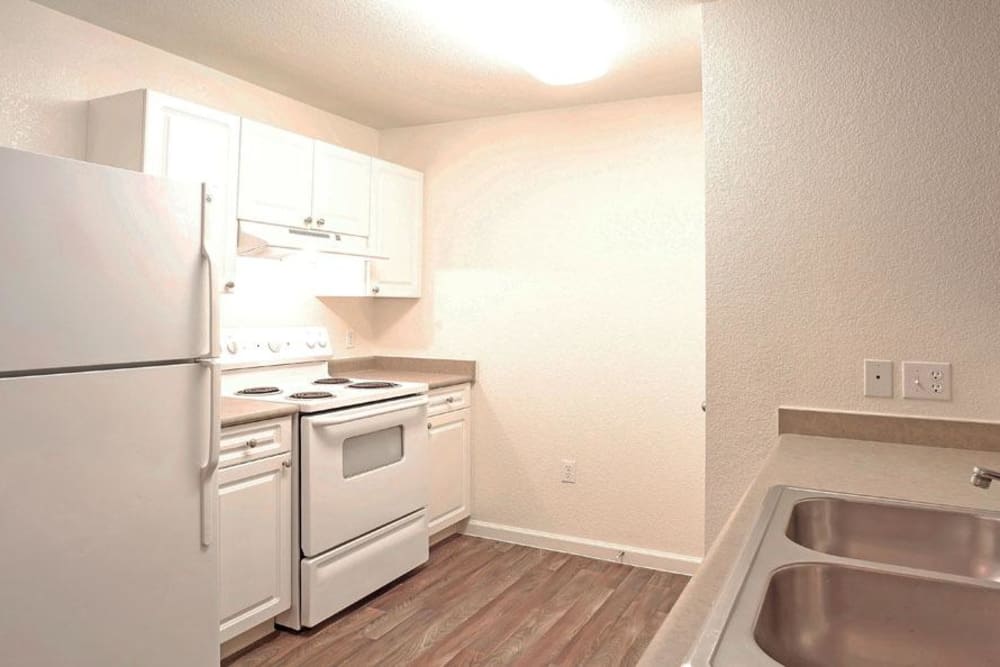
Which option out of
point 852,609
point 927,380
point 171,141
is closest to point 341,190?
point 171,141

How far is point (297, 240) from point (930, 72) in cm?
238

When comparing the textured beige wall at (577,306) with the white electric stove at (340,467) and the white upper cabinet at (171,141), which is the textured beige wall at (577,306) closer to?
the white electric stove at (340,467)

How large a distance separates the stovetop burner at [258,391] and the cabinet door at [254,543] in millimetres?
497

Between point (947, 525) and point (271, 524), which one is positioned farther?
point (271, 524)

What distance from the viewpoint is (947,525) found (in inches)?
49.4

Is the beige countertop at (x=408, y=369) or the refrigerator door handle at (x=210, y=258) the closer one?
the refrigerator door handle at (x=210, y=258)

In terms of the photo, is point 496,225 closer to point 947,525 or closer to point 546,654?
point 546,654

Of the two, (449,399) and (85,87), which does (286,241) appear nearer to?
(85,87)

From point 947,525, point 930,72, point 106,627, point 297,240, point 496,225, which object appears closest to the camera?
point 947,525

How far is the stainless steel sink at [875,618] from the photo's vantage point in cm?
92

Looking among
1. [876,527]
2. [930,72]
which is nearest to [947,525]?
[876,527]

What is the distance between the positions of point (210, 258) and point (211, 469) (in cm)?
62

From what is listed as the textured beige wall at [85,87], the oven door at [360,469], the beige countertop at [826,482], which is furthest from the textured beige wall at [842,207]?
the textured beige wall at [85,87]

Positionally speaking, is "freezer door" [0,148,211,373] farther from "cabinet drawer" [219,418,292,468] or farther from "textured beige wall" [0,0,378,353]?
"textured beige wall" [0,0,378,353]
